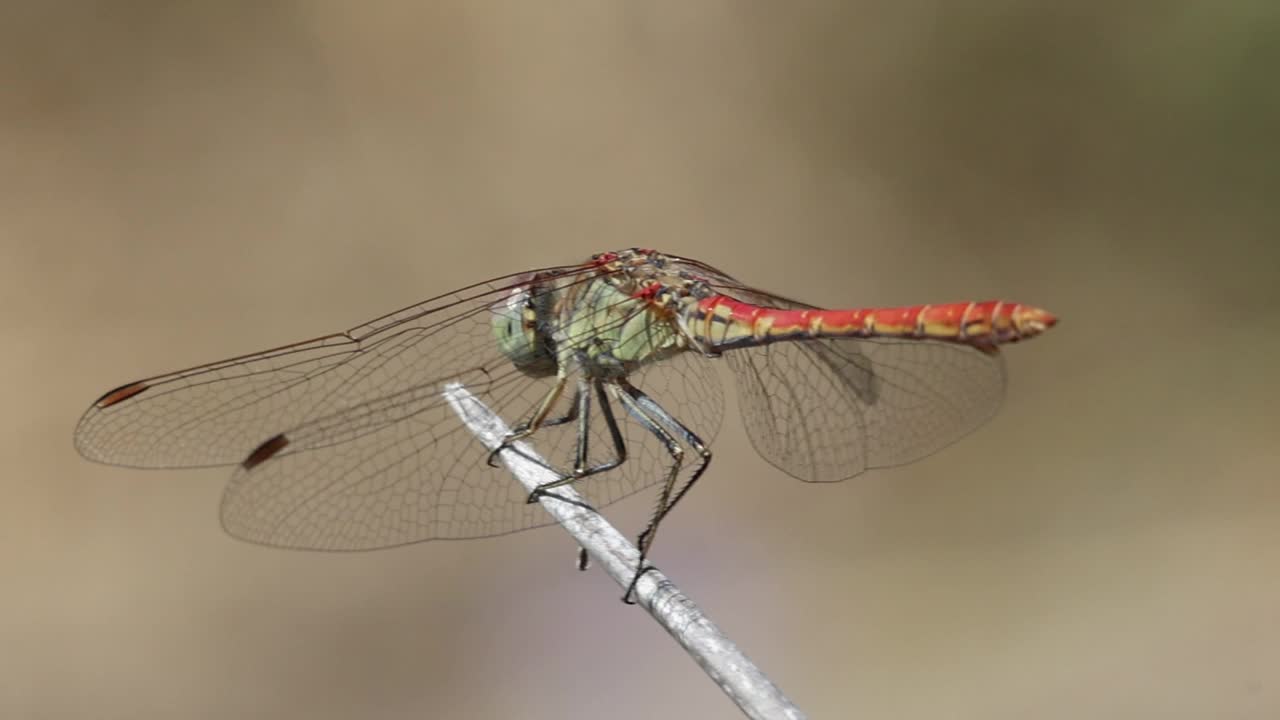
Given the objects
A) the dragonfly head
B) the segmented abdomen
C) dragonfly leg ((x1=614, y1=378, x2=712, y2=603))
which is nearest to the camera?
the segmented abdomen

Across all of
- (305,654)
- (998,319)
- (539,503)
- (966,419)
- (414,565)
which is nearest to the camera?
(998,319)

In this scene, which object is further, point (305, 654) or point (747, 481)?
point (747, 481)

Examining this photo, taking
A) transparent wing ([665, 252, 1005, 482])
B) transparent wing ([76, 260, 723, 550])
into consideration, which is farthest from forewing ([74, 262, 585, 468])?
transparent wing ([665, 252, 1005, 482])

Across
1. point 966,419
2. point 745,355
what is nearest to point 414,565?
point 745,355

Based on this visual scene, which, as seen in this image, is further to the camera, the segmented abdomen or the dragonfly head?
the dragonfly head

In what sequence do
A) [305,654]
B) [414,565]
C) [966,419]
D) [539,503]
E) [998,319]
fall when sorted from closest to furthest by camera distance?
[998,319]
[966,419]
[539,503]
[305,654]
[414,565]

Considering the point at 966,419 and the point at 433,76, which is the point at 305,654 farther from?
the point at 966,419

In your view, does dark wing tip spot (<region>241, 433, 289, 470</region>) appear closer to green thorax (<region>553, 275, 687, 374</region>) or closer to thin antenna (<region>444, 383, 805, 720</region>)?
thin antenna (<region>444, 383, 805, 720</region>)

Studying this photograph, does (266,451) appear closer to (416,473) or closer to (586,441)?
(416,473)
